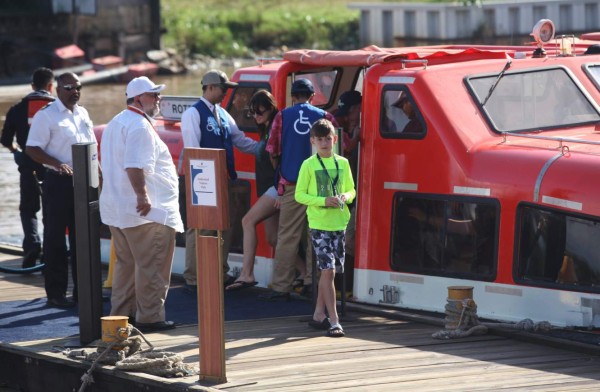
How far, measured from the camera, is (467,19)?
41.1 m

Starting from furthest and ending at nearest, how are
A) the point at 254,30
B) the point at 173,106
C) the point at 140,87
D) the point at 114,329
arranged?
the point at 254,30
the point at 173,106
the point at 140,87
the point at 114,329

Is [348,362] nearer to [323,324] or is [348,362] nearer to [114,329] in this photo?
[323,324]

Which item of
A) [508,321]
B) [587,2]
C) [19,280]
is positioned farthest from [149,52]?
[508,321]

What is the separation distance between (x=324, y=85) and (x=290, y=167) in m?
1.78

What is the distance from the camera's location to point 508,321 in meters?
8.54

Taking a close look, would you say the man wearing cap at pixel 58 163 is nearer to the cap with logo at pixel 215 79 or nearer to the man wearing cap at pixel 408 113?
the cap with logo at pixel 215 79

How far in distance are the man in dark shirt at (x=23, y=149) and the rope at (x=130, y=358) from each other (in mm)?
3378

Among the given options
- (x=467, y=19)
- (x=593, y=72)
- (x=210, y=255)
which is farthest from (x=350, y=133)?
(x=467, y=19)

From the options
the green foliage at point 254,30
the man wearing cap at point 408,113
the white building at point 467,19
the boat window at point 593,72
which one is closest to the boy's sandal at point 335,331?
the man wearing cap at point 408,113

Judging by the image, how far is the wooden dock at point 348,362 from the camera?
7141 mm

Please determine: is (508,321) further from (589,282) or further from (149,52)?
(149,52)

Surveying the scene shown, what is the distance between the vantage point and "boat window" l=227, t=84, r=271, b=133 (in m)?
10.5

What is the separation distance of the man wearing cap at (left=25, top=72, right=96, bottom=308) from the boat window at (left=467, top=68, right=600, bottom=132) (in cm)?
286

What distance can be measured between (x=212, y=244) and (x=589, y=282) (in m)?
2.49
